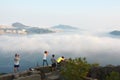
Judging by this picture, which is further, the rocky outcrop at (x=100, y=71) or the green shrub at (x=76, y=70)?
the rocky outcrop at (x=100, y=71)

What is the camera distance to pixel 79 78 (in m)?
27.6

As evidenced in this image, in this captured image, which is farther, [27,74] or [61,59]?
[61,59]

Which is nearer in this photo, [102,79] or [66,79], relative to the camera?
[66,79]

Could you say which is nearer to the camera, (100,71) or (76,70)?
(76,70)

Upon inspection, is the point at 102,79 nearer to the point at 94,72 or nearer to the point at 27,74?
the point at 94,72

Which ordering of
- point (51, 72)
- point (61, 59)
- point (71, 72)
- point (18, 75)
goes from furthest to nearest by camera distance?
point (61, 59)
point (51, 72)
point (18, 75)
point (71, 72)

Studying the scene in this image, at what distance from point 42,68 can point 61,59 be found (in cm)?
184

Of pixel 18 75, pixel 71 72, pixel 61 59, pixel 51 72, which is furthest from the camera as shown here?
pixel 61 59

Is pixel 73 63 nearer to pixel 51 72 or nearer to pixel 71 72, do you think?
pixel 71 72

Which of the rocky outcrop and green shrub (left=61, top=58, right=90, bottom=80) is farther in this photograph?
the rocky outcrop

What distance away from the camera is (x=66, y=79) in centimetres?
2795

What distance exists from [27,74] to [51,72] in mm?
2040

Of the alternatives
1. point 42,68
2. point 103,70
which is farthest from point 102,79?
point 42,68

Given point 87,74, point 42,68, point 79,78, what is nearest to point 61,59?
point 42,68
